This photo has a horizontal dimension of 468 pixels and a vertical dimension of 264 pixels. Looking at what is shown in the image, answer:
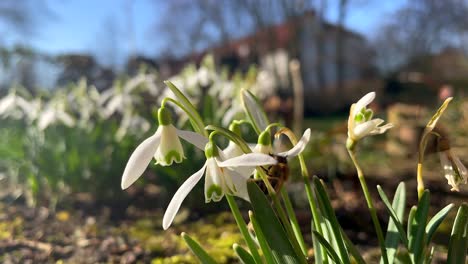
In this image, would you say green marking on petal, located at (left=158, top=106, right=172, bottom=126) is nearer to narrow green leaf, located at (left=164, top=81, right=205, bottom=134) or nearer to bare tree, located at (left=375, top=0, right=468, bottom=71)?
narrow green leaf, located at (left=164, top=81, right=205, bottom=134)

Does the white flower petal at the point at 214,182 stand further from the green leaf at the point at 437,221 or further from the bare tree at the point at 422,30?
the bare tree at the point at 422,30

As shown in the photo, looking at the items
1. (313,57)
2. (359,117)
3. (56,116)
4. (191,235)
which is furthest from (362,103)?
(313,57)

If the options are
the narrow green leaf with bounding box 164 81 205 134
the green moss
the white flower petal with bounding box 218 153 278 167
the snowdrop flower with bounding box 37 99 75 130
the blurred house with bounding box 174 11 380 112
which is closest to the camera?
the white flower petal with bounding box 218 153 278 167

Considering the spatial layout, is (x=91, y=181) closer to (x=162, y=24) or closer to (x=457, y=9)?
(x=162, y=24)

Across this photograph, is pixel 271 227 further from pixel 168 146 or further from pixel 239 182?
pixel 168 146

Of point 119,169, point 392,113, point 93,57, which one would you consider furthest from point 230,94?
point 392,113

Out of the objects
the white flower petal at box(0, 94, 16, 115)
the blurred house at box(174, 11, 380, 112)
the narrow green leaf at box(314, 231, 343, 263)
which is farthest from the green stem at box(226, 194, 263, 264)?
the blurred house at box(174, 11, 380, 112)
